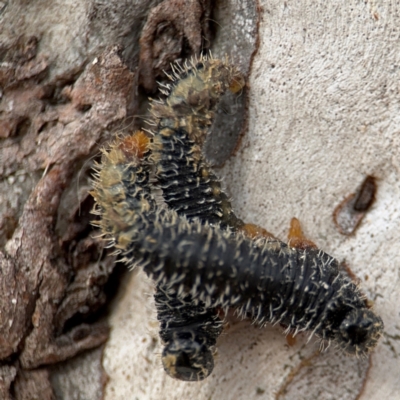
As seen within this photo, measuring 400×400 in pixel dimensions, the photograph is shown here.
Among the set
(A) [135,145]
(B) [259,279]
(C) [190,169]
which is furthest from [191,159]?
(B) [259,279]

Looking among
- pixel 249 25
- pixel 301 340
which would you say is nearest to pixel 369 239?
pixel 301 340

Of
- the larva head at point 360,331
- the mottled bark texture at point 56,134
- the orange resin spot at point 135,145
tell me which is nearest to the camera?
the larva head at point 360,331

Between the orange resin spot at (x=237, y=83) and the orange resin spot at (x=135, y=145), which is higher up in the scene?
the orange resin spot at (x=237, y=83)

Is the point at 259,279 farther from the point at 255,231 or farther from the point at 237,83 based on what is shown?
the point at 237,83

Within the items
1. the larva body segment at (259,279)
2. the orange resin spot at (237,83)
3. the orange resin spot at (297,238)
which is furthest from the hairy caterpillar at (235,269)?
the orange resin spot at (237,83)

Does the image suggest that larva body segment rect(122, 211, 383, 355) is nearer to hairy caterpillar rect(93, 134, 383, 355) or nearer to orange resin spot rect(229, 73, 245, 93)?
hairy caterpillar rect(93, 134, 383, 355)

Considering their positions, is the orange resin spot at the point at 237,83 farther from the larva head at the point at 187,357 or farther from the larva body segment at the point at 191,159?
the larva head at the point at 187,357

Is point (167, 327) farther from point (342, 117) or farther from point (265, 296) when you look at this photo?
Answer: point (342, 117)
